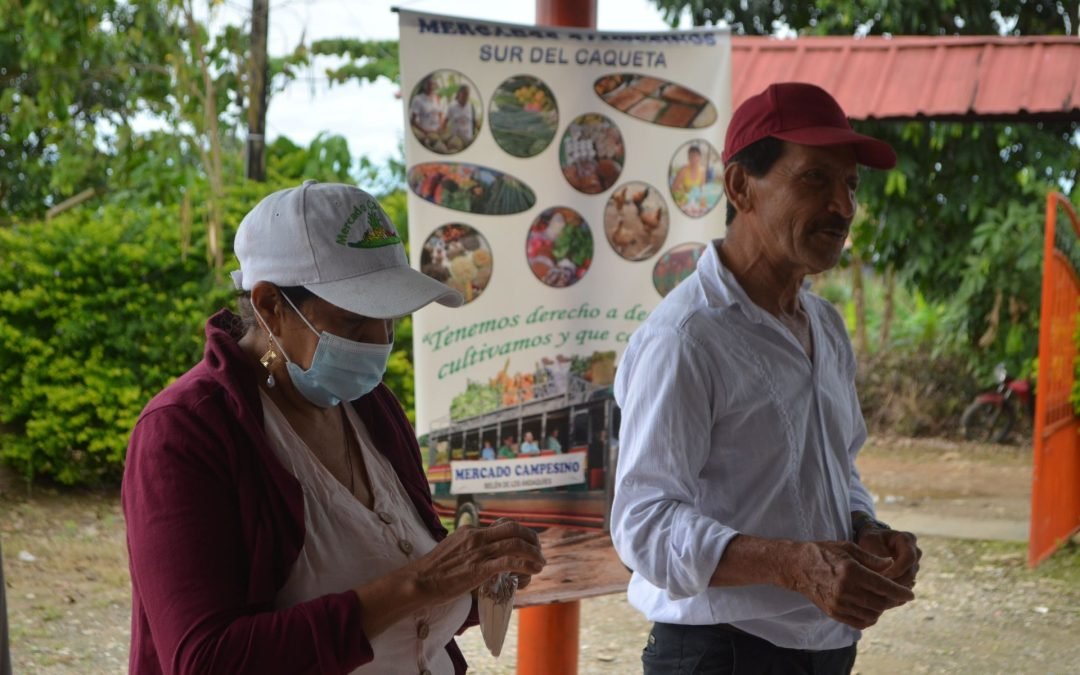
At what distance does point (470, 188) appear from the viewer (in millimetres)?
3656

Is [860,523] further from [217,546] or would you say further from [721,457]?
[217,546]

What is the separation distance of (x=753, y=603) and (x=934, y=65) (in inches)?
310

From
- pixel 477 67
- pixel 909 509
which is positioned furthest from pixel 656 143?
pixel 909 509

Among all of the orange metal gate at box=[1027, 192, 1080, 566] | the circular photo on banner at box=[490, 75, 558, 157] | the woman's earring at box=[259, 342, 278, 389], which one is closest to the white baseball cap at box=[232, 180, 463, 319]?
the woman's earring at box=[259, 342, 278, 389]

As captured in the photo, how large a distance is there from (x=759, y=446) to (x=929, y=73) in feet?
25.2

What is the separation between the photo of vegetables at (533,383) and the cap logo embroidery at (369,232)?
1.76 meters

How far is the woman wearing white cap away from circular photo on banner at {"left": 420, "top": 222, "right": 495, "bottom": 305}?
4.96 ft

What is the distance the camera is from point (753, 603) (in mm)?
2156

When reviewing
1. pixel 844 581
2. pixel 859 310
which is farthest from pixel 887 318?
pixel 844 581

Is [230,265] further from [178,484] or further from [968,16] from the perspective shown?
[968,16]

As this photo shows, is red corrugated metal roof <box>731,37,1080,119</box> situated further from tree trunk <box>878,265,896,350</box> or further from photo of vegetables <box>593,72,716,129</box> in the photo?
photo of vegetables <box>593,72,716,129</box>

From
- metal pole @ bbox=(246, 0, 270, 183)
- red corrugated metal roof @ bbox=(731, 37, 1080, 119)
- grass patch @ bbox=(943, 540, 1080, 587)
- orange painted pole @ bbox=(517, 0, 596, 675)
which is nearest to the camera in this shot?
orange painted pole @ bbox=(517, 0, 596, 675)

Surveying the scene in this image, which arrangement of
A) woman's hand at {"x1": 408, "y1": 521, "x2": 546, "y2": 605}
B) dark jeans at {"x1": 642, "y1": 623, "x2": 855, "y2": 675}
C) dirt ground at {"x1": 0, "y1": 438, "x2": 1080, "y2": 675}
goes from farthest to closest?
1. dirt ground at {"x1": 0, "y1": 438, "x2": 1080, "y2": 675}
2. dark jeans at {"x1": 642, "y1": 623, "x2": 855, "y2": 675}
3. woman's hand at {"x1": 408, "y1": 521, "x2": 546, "y2": 605}

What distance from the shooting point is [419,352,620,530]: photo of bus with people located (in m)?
3.71
